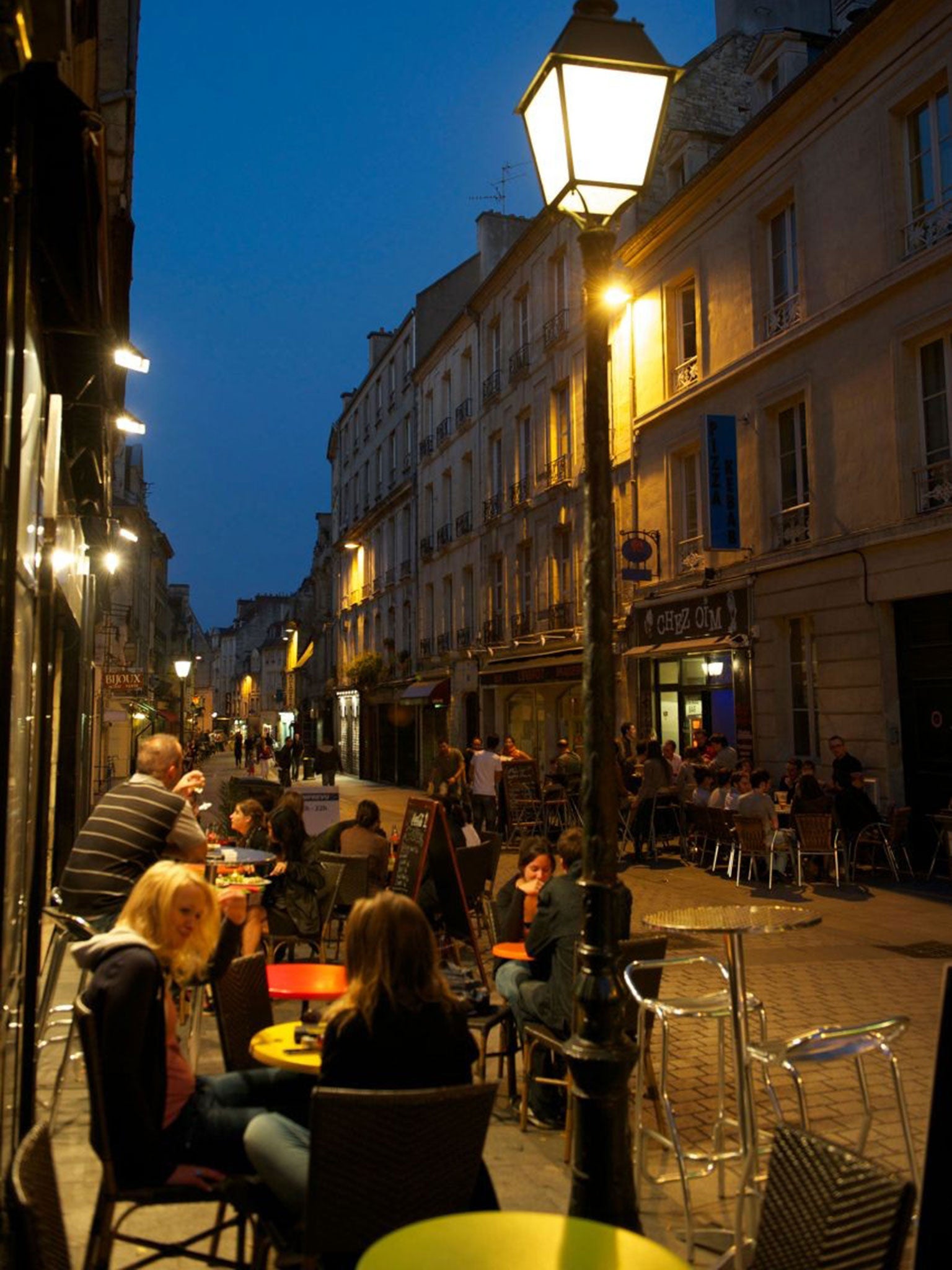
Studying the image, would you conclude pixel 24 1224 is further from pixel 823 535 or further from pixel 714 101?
pixel 714 101

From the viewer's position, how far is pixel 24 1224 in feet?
6.25

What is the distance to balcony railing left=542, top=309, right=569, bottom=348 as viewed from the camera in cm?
2264

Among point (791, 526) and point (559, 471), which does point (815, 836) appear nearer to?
point (791, 526)

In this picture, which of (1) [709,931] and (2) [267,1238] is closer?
(2) [267,1238]

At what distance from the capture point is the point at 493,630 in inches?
1041

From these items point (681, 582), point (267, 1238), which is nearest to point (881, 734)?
point (681, 582)

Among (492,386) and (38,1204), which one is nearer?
(38,1204)

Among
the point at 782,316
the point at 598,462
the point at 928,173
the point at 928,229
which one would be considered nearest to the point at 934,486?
the point at 928,229

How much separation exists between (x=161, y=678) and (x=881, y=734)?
45147 millimetres

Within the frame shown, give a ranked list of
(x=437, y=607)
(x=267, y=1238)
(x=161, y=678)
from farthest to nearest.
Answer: (x=161, y=678)
(x=437, y=607)
(x=267, y=1238)

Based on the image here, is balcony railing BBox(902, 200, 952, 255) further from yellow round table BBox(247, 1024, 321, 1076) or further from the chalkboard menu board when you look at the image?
yellow round table BBox(247, 1024, 321, 1076)

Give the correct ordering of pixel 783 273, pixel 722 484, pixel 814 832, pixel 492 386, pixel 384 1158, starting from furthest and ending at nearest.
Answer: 1. pixel 492 386
2. pixel 722 484
3. pixel 783 273
4. pixel 814 832
5. pixel 384 1158

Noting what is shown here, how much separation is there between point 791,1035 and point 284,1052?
11.8 feet

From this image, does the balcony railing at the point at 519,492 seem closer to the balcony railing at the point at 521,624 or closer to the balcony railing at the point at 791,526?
the balcony railing at the point at 521,624
